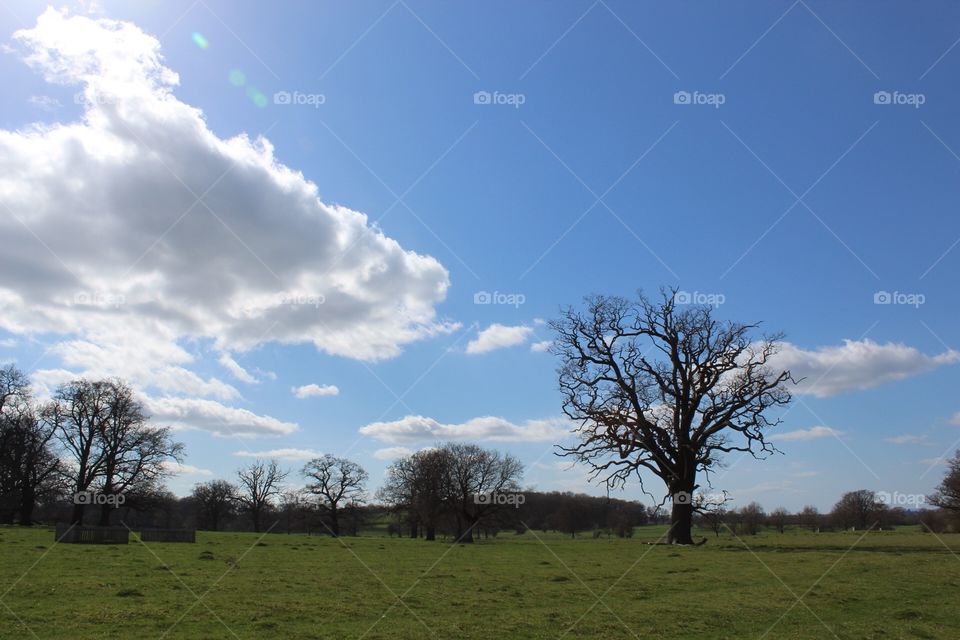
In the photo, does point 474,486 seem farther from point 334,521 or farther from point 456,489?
point 334,521

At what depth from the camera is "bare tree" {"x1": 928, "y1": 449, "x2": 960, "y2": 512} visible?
69.8 meters

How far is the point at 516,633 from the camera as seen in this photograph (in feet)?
40.3

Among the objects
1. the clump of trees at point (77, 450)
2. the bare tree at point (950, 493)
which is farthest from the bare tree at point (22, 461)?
the bare tree at point (950, 493)

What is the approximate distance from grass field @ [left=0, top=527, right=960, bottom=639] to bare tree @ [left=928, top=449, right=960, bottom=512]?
55.7m

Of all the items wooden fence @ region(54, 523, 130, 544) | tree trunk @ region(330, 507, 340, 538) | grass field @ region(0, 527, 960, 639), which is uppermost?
grass field @ region(0, 527, 960, 639)

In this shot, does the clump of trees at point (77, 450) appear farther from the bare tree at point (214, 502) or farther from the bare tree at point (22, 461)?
the bare tree at point (214, 502)

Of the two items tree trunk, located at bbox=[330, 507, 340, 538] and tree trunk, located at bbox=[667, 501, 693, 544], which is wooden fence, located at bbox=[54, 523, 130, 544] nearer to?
tree trunk, located at bbox=[667, 501, 693, 544]

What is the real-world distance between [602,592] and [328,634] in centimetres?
909

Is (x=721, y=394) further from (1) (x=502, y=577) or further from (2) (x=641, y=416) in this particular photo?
(1) (x=502, y=577)

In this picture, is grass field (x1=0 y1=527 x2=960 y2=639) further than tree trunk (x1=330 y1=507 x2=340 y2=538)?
No

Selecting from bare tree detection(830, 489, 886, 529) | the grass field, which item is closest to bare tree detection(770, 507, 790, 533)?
bare tree detection(830, 489, 886, 529)

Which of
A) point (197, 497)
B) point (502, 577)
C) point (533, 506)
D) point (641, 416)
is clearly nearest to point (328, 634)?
point (502, 577)

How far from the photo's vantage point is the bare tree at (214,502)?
107 metres

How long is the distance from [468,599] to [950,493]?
7934cm
